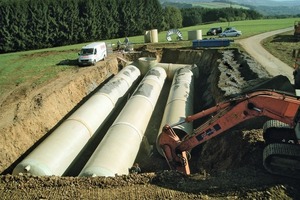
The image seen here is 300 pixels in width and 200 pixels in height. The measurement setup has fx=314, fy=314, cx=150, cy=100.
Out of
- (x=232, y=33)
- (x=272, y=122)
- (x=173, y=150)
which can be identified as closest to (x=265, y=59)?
(x=272, y=122)

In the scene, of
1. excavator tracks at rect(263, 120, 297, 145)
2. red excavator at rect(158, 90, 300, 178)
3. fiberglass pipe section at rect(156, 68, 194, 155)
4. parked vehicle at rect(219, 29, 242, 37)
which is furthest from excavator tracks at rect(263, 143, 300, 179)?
parked vehicle at rect(219, 29, 242, 37)

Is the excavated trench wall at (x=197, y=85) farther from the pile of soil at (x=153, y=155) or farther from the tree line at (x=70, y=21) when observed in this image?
the tree line at (x=70, y=21)

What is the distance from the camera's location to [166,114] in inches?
661

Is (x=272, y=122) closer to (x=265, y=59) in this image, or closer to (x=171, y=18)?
(x=265, y=59)

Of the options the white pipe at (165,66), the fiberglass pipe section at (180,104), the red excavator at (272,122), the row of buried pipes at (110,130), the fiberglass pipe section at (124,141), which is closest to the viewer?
the red excavator at (272,122)

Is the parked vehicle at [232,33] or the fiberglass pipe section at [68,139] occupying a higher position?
the parked vehicle at [232,33]

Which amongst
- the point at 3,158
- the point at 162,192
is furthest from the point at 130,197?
the point at 3,158

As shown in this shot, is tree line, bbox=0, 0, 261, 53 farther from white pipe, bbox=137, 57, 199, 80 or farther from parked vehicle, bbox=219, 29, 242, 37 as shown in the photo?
white pipe, bbox=137, 57, 199, 80

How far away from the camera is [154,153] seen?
15.4 meters

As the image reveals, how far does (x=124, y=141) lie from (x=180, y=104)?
499cm

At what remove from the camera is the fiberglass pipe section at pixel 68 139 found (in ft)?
41.0

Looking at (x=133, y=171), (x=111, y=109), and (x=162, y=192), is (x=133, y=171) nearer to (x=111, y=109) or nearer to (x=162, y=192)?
(x=162, y=192)

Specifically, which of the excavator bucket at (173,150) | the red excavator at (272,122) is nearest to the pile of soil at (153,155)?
the red excavator at (272,122)

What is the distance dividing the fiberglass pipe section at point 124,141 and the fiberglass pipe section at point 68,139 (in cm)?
138
